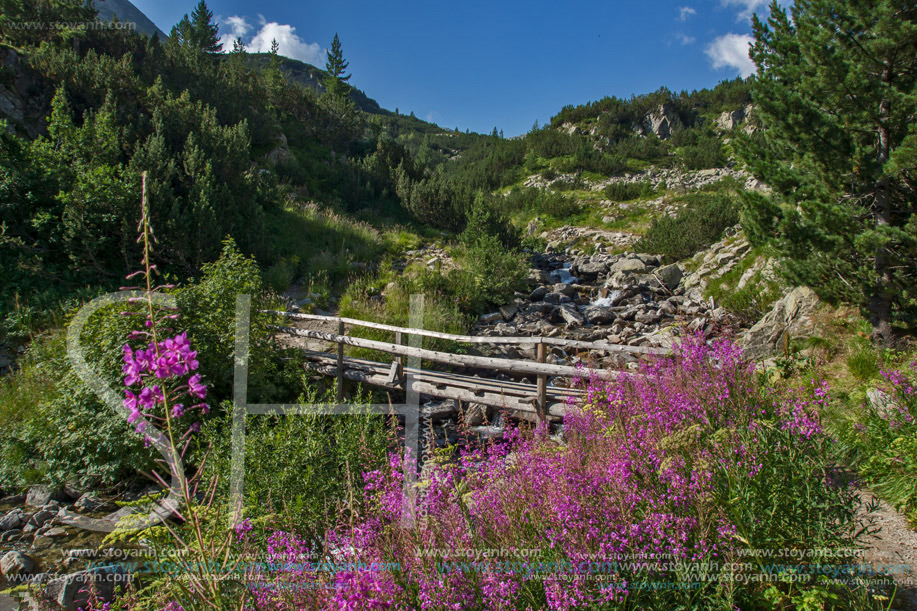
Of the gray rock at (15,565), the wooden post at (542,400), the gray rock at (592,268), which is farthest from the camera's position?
the gray rock at (592,268)

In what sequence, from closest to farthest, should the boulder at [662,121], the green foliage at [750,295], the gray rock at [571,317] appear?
1. the green foliage at [750,295]
2. the gray rock at [571,317]
3. the boulder at [662,121]

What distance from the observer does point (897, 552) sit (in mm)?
2926

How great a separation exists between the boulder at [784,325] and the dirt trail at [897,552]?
3.76m

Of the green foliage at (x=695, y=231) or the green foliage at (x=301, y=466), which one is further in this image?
the green foliage at (x=695, y=231)

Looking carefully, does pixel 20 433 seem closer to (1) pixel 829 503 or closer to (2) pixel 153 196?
(2) pixel 153 196

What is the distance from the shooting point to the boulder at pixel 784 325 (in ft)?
21.9

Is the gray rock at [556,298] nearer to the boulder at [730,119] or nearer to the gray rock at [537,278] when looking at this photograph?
the gray rock at [537,278]

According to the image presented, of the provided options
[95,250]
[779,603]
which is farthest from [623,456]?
[95,250]

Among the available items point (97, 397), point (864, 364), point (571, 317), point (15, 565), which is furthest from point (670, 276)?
point (15, 565)

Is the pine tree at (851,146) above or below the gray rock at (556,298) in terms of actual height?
above

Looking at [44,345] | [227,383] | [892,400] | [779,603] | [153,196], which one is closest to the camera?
[779,603]

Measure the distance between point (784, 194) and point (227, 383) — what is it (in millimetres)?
8677

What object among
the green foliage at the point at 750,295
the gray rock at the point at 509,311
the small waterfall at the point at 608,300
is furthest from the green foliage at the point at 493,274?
the green foliage at the point at 750,295

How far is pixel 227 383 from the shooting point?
5.66 metres
